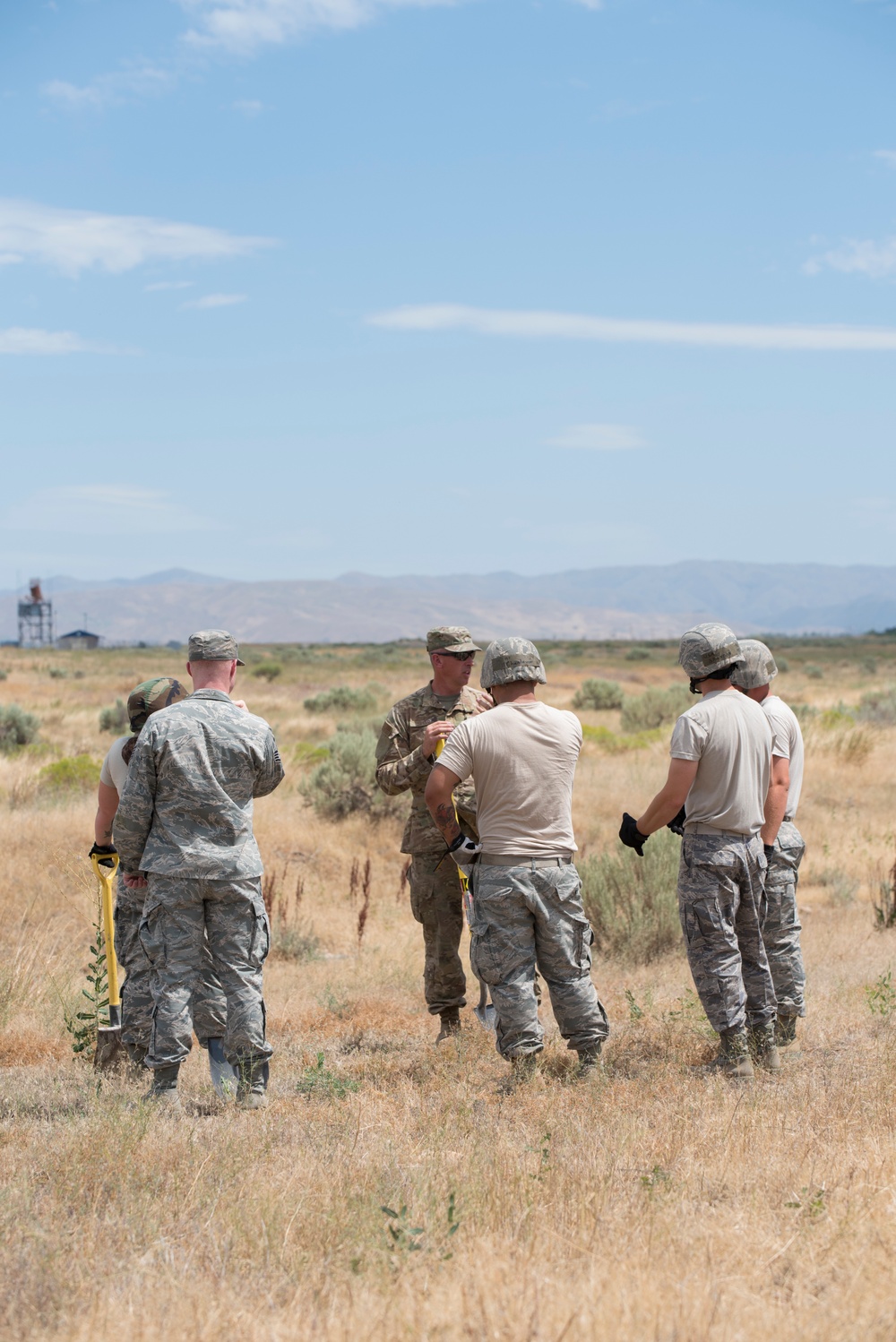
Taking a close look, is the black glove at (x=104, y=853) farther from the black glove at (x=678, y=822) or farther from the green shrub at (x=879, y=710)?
A: the green shrub at (x=879, y=710)

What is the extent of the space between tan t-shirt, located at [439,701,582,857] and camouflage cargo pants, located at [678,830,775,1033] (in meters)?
0.58

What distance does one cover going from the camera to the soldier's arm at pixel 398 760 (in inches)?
218

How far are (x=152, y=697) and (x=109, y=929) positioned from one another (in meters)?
1.08

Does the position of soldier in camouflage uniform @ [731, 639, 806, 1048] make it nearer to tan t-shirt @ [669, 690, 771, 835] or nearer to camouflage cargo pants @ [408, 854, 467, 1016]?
tan t-shirt @ [669, 690, 771, 835]

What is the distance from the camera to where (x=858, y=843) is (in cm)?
1123

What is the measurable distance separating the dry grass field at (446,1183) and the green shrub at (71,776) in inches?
210

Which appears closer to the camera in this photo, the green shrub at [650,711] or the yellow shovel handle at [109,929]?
the yellow shovel handle at [109,929]

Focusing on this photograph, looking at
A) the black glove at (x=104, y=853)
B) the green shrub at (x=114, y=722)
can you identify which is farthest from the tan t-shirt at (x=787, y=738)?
the green shrub at (x=114, y=722)

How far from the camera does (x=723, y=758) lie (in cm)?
476

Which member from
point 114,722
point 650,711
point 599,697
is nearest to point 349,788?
point 114,722

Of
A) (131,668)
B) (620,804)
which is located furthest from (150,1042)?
(131,668)

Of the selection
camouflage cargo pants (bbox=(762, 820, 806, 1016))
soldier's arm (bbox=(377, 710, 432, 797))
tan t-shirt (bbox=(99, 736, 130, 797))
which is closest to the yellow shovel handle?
tan t-shirt (bbox=(99, 736, 130, 797))

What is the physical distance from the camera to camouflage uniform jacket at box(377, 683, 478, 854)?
554 centimetres

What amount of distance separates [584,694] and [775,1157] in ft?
79.1
